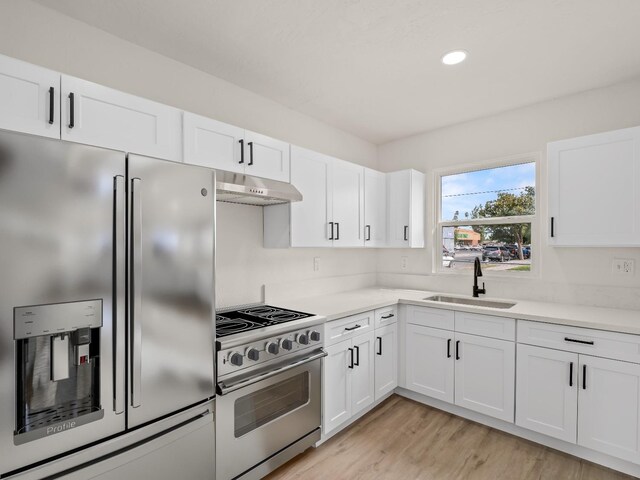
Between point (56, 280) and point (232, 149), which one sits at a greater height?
point (232, 149)

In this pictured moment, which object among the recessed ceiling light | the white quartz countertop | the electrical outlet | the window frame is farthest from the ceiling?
the white quartz countertop

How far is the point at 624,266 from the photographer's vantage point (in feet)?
8.36

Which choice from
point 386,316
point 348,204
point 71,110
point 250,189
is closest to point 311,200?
point 348,204

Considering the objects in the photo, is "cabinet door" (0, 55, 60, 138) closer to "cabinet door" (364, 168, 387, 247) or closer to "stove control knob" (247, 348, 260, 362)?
"stove control knob" (247, 348, 260, 362)

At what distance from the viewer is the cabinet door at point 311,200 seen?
2590 millimetres

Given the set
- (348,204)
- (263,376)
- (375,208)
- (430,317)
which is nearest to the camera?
(263,376)

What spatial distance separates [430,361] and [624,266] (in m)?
1.64

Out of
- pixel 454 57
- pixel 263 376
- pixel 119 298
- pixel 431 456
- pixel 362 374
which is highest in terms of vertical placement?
pixel 454 57

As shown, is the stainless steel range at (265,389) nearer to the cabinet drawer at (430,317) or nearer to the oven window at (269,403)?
the oven window at (269,403)

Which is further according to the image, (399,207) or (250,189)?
(399,207)

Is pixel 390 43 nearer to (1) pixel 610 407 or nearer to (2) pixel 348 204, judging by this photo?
(2) pixel 348 204

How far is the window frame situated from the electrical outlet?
52cm

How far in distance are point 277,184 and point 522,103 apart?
231cm

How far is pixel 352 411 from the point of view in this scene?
258cm
